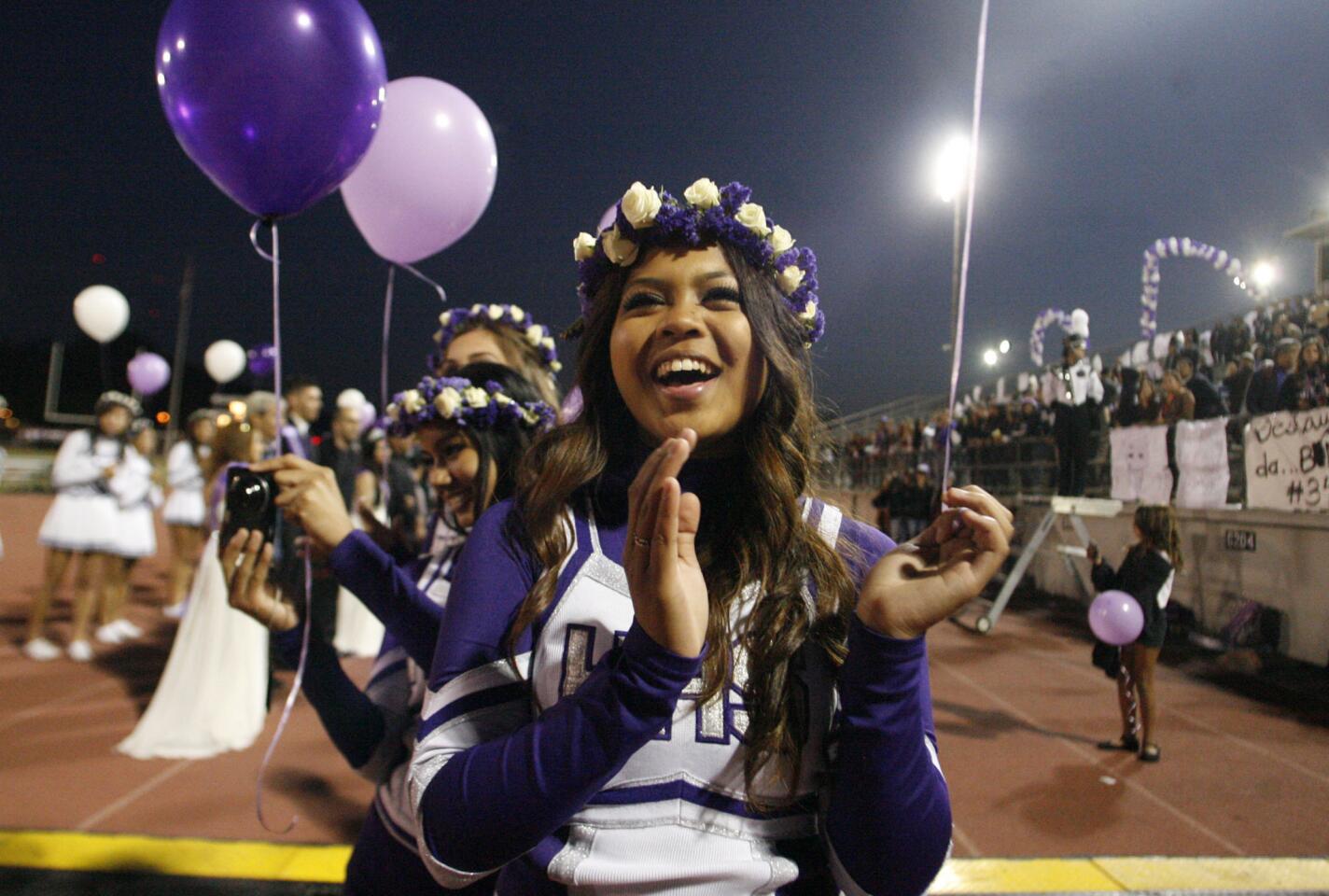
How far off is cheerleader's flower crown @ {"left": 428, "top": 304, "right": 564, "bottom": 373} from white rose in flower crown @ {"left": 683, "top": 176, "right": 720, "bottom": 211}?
1542 millimetres

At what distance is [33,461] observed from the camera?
24828 millimetres

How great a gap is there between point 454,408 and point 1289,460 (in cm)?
446

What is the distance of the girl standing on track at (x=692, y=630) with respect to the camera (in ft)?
2.67

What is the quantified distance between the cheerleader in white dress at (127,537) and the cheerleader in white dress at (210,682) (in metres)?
2.31

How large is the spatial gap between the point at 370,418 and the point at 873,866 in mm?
11133

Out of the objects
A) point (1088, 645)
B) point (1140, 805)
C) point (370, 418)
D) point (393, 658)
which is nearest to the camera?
point (393, 658)

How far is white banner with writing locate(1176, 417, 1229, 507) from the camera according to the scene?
15.0ft

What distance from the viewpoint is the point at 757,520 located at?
110cm

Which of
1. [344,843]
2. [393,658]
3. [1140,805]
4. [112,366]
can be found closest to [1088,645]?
[1140,805]

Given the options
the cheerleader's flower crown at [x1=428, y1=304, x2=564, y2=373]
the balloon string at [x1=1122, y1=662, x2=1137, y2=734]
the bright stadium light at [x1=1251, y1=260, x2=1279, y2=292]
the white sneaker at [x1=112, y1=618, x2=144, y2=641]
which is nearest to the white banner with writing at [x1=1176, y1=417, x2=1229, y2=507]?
the balloon string at [x1=1122, y1=662, x2=1137, y2=734]

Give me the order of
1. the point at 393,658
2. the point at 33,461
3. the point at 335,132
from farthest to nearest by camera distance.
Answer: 1. the point at 33,461
2. the point at 335,132
3. the point at 393,658

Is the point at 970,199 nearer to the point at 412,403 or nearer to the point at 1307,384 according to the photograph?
the point at 412,403

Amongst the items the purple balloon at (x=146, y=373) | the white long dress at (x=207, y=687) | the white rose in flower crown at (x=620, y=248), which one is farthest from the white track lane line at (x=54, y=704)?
the purple balloon at (x=146, y=373)

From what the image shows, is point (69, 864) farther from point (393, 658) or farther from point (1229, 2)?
point (1229, 2)
